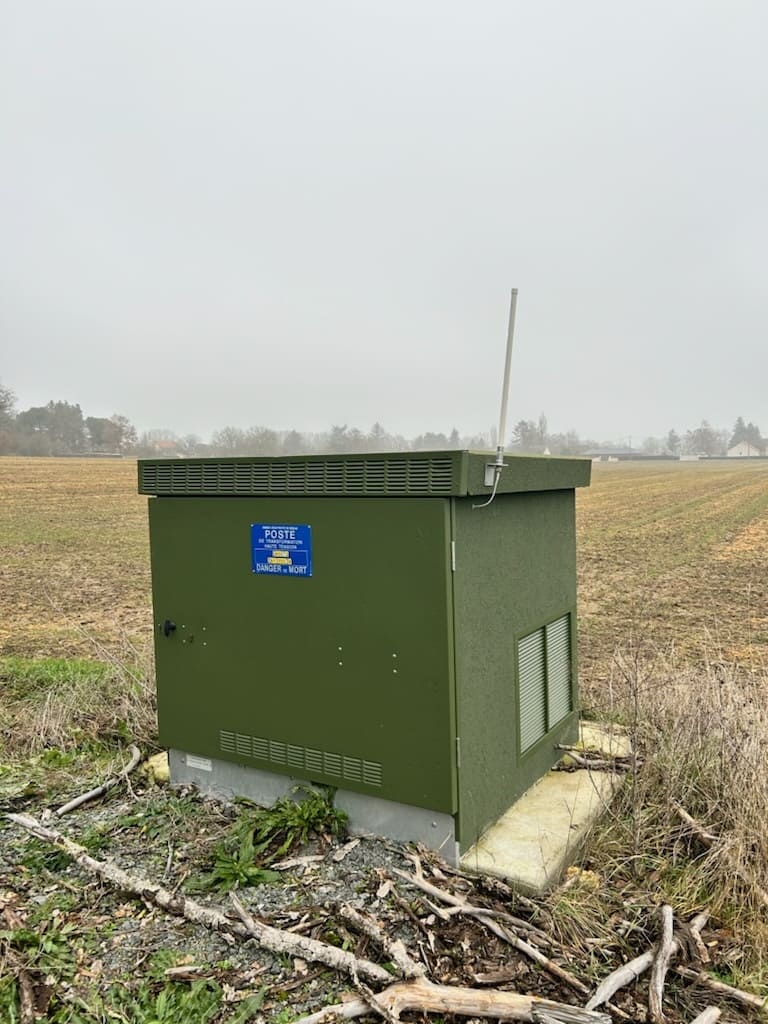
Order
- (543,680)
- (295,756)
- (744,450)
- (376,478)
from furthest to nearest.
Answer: (744,450) → (543,680) → (295,756) → (376,478)

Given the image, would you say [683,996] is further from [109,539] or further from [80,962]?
[109,539]

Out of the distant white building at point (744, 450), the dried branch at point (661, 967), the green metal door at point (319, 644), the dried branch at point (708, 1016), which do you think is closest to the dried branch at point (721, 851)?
the dried branch at point (661, 967)

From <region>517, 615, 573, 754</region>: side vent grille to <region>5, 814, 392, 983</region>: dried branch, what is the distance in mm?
1426

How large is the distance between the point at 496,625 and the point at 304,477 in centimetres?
109

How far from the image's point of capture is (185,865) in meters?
3.02

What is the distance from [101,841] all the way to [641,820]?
2397 millimetres

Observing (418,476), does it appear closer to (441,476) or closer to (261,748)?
(441,476)

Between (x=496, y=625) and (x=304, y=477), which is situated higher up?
(x=304, y=477)

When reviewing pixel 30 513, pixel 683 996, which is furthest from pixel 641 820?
pixel 30 513

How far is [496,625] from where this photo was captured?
10.7 ft

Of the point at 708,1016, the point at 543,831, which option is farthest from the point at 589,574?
the point at 708,1016

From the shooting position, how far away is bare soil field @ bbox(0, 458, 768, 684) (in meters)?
8.91

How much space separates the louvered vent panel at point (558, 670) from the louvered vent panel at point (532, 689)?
77 millimetres

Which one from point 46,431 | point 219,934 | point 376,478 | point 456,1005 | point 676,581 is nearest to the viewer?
point 456,1005
